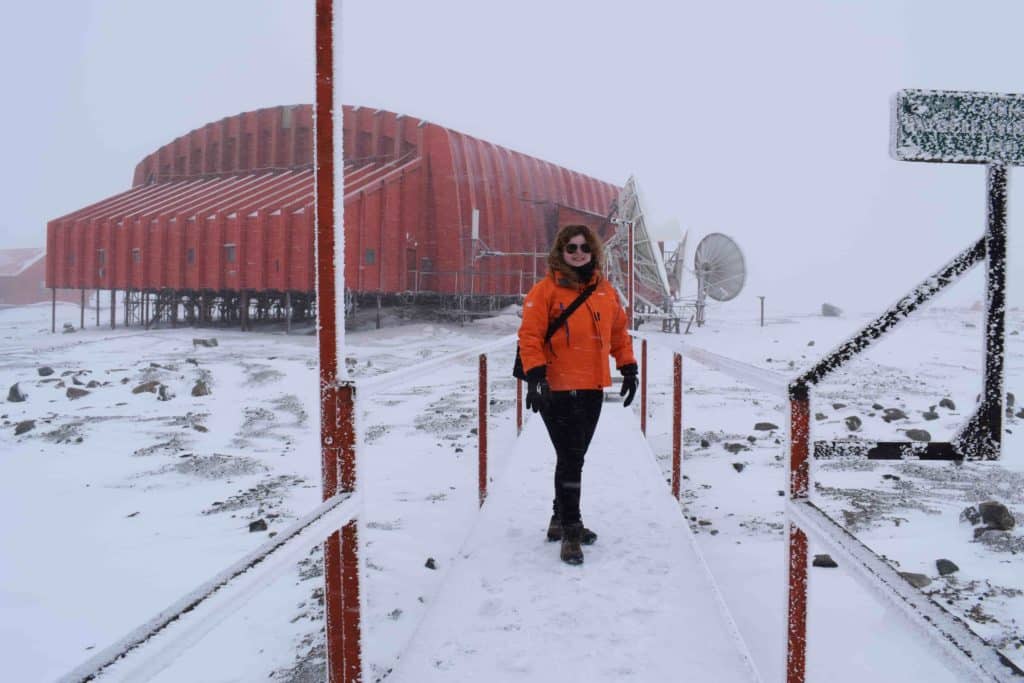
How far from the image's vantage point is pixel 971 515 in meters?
4.06

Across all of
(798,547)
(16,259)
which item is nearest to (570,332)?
(798,547)

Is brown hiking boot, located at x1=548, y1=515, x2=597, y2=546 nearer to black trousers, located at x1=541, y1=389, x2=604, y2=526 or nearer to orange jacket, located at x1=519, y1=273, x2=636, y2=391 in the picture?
black trousers, located at x1=541, y1=389, x2=604, y2=526

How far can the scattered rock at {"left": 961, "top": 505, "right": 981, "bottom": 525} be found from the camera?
4.00 meters

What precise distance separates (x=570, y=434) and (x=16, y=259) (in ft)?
209

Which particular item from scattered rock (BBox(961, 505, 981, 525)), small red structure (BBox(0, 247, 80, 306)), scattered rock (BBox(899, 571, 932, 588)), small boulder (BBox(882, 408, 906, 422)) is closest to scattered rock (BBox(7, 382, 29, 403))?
scattered rock (BBox(899, 571, 932, 588))

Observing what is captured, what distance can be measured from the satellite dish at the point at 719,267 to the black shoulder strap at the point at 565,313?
19.7 m

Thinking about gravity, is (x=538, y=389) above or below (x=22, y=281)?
below

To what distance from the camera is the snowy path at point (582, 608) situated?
2.18m

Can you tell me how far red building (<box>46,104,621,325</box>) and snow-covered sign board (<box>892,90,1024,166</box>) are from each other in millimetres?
19366

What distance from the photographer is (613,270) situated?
2253 cm

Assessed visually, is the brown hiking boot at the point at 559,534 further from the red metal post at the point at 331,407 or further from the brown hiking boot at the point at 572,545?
the red metal post at the point at 331,407

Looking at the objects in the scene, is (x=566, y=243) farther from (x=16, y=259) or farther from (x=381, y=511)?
(x=16, y=259)

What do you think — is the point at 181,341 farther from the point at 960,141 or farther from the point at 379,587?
the point at 960,141

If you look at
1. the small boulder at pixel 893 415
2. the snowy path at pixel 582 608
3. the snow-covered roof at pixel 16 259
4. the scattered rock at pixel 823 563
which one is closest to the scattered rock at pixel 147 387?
the snowy path at pixel 582 608
